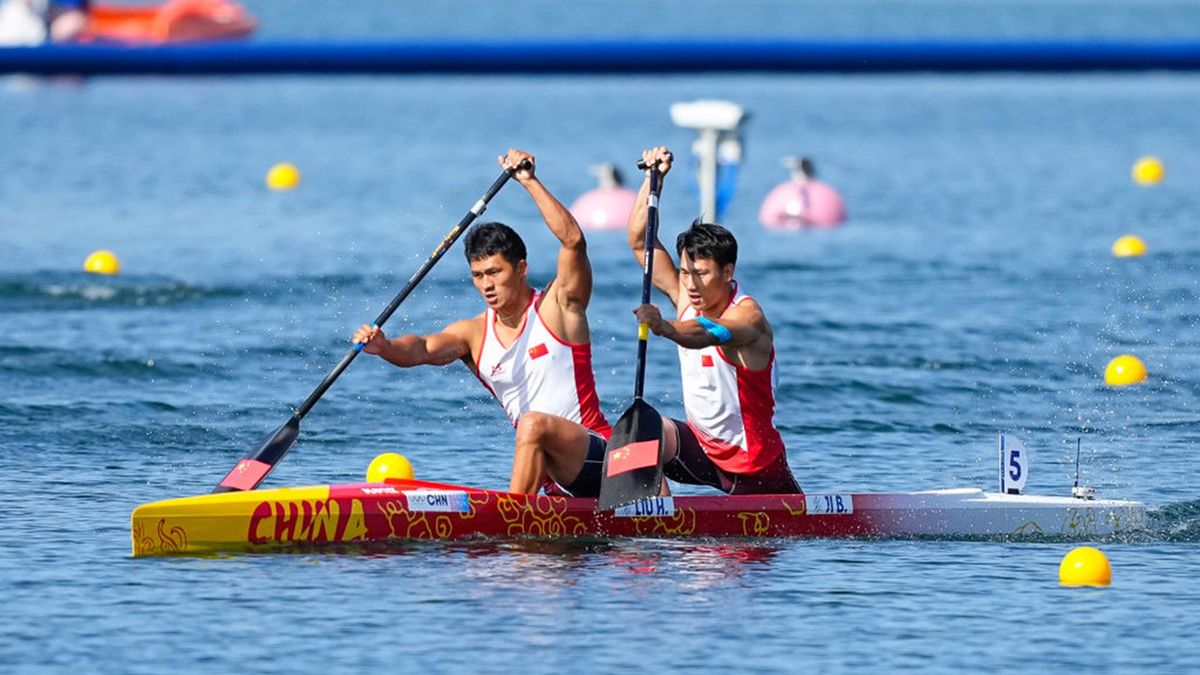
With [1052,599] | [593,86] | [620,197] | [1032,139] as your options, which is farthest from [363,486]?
[593,86]

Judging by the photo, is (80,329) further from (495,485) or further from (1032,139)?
(1032,139)

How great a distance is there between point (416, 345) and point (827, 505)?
2003mm

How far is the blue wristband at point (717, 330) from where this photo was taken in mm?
8828

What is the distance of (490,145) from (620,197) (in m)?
12.9

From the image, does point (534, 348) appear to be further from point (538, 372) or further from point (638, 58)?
point (638, 58)

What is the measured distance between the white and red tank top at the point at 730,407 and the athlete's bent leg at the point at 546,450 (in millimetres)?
553

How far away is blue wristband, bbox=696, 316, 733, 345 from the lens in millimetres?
8828

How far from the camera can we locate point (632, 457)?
356 inches

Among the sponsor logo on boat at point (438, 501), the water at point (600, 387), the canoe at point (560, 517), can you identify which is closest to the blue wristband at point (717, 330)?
the canoe at point (560, 517)

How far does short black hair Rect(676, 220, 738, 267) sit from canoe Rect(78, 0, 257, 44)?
37576mm

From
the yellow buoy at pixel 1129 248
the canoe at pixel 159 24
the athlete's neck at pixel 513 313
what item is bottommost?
the athlete's neck at pixel 513 313

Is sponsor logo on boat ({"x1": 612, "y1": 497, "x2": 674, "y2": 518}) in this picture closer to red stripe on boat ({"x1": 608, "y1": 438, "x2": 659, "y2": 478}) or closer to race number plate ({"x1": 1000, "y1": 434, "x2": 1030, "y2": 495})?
red stripe on boat ({"x1": 608, "y1": 438, "x2": 659, "y2": 478})

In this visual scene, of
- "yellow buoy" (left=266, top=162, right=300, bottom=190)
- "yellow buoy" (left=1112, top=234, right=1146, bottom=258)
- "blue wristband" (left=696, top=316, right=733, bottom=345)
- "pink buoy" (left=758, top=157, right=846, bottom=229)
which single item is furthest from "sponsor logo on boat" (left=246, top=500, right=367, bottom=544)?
"yellow buoy" (left=266, top=162, right=300, bottom=190)

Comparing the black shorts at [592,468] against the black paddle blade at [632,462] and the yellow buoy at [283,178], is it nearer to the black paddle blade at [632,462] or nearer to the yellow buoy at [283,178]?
the black paddle blade at [632,462]
